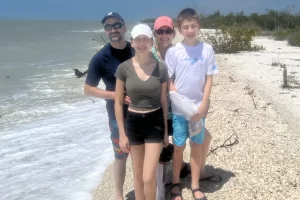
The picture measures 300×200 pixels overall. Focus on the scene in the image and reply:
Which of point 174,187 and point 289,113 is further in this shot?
point 289,113

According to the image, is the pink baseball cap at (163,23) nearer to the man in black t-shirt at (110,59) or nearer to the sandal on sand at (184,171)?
the man in black t-shirt at (110,59)

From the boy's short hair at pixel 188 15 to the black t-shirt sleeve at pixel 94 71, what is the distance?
821 millimetres

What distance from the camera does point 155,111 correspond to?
3160 mm

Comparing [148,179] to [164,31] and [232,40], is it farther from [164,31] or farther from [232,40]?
[232,40]

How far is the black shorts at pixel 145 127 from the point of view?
314cm

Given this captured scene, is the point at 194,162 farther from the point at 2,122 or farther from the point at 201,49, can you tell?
the point at 2,122

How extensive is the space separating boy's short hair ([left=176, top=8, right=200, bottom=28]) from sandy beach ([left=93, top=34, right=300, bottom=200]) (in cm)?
175

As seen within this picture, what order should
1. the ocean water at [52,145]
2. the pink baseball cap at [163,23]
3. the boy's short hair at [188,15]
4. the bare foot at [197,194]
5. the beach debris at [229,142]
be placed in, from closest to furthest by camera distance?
the boy's short hair at [188,15], the pink baseball cap at [163,23], the bare foot at [197,194], the beach debris at [229,142], the ocean water at [52,145]

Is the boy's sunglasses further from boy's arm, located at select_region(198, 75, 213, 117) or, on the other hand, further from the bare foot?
the bare foot

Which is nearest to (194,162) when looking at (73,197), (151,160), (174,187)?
(174,187)

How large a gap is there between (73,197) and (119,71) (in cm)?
230

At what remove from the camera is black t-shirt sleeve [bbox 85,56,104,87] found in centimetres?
345

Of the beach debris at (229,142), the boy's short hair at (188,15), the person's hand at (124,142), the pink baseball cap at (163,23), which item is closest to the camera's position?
the person's hand at (124,142)

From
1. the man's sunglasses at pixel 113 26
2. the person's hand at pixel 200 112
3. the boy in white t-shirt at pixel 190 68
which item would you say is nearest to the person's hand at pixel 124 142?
the boy in white t-shirt at pixel 190 68
